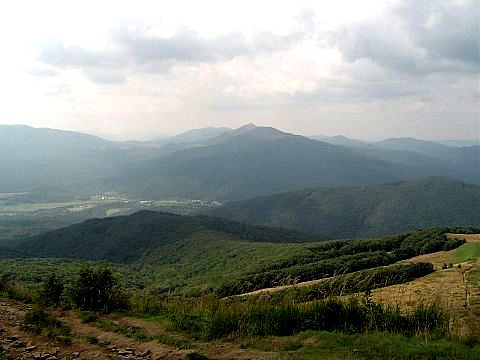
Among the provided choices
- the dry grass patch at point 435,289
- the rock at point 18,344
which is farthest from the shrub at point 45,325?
A: the dry grass patch at point 435,289

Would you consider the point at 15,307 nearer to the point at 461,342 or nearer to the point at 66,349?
the point at 66,349

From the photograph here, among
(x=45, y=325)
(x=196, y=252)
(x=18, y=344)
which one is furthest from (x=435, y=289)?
(x=196, y=252)

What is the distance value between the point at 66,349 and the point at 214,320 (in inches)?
115

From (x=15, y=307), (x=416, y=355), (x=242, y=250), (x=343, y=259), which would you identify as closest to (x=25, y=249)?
(x=242, y=250)

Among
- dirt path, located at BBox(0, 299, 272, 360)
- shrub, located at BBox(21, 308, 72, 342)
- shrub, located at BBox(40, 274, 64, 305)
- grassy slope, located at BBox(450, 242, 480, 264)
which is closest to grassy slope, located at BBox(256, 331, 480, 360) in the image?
dirt path, located at BBox(0, 299, 272, 360)

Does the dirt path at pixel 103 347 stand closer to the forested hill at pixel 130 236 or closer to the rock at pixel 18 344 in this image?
the rock at pixel 18 344

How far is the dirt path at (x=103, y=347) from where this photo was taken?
7242 mm

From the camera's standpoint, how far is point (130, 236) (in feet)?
374

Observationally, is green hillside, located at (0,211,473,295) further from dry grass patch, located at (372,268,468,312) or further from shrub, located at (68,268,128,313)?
shrub, located at (68,268,128,313)

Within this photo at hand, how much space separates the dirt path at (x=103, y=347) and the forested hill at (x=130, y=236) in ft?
302

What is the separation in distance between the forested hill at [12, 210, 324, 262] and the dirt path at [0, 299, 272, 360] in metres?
91.9

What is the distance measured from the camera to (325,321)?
8.42 metres

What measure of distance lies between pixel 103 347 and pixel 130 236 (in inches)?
4354

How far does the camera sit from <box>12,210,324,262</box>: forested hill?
105 m
